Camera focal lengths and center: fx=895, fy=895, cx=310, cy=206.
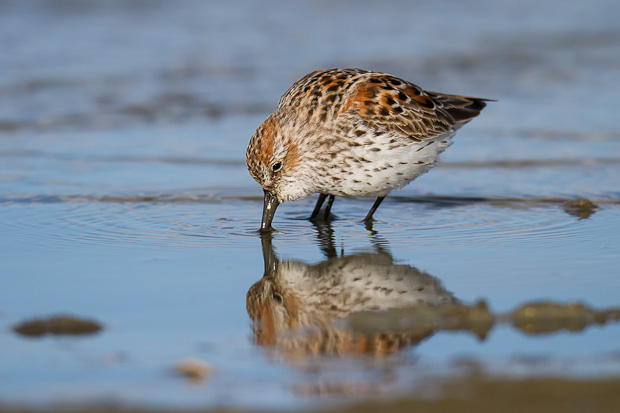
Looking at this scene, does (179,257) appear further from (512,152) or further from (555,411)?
(512,152)

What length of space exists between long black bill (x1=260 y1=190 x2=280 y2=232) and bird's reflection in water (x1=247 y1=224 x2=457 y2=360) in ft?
1.24

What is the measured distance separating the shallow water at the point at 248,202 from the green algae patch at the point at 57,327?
0.08m

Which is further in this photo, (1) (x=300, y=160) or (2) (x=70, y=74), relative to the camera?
Result: (2) (x=70, y=74)

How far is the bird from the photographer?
23.4 feet

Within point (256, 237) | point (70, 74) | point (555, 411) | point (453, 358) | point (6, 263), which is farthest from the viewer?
point (70, 74)

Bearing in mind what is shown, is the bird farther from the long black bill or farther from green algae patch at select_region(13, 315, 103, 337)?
green algae patch at select_region(13, 315, 103, 337)

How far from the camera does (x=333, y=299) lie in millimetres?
5340

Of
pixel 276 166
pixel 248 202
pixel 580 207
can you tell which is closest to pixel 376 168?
pixel 276 166

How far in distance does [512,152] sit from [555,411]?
621cm

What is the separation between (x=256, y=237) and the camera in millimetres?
6883

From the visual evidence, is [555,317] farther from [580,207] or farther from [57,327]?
[580,207]

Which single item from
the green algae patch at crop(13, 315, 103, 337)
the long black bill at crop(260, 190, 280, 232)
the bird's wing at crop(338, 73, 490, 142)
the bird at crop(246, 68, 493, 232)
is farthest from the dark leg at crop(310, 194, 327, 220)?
the green algae patch at crop(13, 315, 103, 337)

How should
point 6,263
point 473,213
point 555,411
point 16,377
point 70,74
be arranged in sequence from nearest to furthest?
point 555,411 < point 16,377 < point 6,263 < point 473,213 < point 70,74

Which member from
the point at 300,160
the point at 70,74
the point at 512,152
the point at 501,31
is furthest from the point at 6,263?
the point at 501,31
